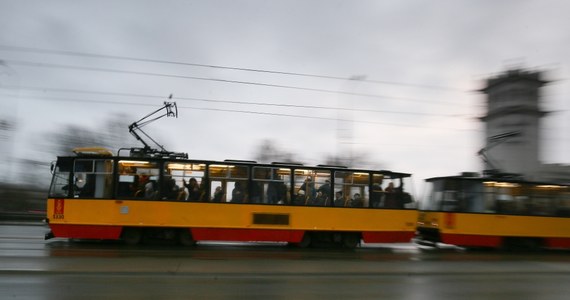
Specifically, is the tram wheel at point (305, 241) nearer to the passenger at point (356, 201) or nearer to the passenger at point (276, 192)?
the passenger at point (276, 192)

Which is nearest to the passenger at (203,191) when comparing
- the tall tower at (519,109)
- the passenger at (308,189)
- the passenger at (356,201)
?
the passenger at (308,189)

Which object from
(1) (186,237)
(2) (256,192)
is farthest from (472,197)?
(1) (186,237)

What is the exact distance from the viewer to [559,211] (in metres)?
17.6

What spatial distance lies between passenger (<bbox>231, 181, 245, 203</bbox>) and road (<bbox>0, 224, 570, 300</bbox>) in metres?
1.48

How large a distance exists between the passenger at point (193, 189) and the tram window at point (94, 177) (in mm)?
2238

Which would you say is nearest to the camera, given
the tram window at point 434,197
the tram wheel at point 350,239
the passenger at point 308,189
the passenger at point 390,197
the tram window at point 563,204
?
the passenger at point 308,189

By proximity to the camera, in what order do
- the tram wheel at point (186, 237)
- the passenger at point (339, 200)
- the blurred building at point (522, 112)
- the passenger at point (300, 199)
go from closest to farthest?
the tram wheel at point (186, 237) < the passenger at point (300, 199) < the passenger at point (339, 200) < the blurred building at point (522, 112)

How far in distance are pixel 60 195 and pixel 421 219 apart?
1234cm

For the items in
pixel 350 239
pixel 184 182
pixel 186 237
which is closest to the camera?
pixel 184 182

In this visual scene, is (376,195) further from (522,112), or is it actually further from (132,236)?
(522,112)

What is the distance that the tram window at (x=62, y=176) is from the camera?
13914mm

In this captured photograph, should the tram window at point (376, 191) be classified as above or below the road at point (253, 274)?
above

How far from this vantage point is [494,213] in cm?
1677

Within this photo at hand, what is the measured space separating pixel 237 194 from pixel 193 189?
1.36 m
